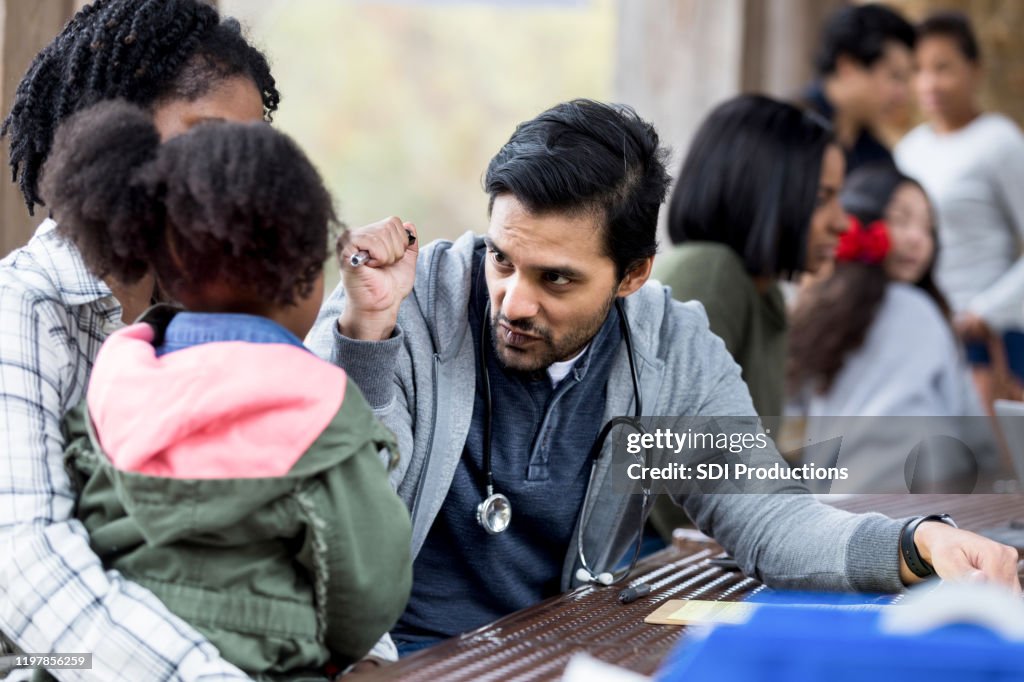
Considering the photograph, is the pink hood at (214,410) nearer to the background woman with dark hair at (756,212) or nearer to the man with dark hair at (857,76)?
the background woman with dark hair at (756,212)

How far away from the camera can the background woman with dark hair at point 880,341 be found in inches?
154

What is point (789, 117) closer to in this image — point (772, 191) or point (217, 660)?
point (772, 191)

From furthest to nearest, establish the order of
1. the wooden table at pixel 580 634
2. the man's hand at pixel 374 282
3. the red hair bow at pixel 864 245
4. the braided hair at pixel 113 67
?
the red hair bow at pixel 864 245 < the man's hand at pixel 374 282 < the braided hair at pixel 113 67 < the wooden table at pixel 580 634

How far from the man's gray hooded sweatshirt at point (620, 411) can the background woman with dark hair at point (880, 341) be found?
71.5 inches

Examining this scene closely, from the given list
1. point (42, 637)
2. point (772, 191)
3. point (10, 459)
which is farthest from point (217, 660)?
point (772, 191)

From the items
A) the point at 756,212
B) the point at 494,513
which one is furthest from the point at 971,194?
the point at 494,513

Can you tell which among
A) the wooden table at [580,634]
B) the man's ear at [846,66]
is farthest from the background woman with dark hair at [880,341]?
the wooden table at [580,634]

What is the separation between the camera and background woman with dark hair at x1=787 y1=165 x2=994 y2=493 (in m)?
3.92

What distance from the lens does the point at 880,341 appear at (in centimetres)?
404

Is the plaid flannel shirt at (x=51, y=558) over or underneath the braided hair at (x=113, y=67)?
underneath

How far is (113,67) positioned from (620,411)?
93cm

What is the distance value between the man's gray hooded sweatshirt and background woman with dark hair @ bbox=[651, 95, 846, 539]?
0.85m

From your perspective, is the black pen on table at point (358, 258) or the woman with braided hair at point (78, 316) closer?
the woman with braided hair at point (78, 316)

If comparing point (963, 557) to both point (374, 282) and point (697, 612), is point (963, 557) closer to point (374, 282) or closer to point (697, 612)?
point (697, 612)
